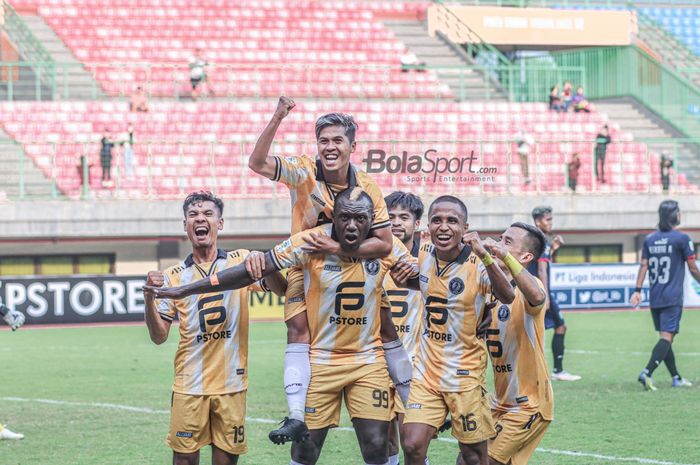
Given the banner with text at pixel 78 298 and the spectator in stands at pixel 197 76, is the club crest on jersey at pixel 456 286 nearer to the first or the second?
the banner with text at pixel 78 298

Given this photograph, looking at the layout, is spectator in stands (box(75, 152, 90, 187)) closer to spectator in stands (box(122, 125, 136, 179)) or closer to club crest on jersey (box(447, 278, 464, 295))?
spectator in stands (box(122, 125, 136, 179))

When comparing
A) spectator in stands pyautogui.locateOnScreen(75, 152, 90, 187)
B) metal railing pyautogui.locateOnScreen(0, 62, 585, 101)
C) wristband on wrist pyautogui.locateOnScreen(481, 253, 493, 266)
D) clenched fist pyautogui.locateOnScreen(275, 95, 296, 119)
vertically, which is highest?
metal railing pyautogui.locateOnScreen(0, 62, 585, 101)

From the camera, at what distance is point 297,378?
7.37m

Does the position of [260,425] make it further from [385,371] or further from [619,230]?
[619,230]

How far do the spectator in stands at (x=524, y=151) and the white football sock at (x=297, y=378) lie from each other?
22.7 m

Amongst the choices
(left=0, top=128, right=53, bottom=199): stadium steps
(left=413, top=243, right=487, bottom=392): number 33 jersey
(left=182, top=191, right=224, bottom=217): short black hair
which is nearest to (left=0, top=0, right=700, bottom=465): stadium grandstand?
(left=0, top=128, right=53, bottom=199): stadium steps

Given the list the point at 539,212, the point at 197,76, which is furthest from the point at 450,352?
the point at 197,76

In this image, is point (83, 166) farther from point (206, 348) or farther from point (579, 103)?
point (206, 348)

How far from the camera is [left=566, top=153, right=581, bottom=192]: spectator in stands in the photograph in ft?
98.2

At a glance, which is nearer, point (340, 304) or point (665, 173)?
point (340, 304)

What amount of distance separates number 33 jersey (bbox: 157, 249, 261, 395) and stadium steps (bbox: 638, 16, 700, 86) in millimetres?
37747

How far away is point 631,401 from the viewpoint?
13430mm

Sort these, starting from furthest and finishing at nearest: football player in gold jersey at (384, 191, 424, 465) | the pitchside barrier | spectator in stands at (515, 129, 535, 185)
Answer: spectator in stands at (515, 129, 535, 185) → the pitchside barrier → football player in gold jersey at (384, 191, 424, 465)

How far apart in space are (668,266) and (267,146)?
8612mm
